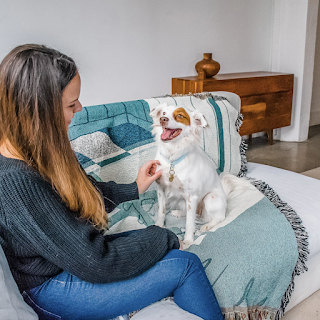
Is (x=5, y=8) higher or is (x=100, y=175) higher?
(x=5, y=8)

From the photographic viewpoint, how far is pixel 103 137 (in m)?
1.62

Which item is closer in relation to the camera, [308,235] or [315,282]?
[308,235]

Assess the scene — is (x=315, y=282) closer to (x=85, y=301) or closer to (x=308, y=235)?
(x=308, y=235)

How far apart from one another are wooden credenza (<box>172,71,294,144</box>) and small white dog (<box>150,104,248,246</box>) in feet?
6.86

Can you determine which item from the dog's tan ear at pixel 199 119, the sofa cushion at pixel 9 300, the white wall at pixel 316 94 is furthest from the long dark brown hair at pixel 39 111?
the white wall at pixel 316 94

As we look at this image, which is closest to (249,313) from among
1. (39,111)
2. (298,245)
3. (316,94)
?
(298,245)

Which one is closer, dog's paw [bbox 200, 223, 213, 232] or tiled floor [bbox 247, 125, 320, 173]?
dog's paw [bbox 200, 223, 213, 232]

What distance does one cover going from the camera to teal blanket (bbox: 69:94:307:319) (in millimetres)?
1228

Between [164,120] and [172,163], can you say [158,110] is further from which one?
[172,163]

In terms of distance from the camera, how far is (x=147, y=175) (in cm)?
145

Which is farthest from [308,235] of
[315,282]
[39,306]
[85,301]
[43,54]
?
[43,54]

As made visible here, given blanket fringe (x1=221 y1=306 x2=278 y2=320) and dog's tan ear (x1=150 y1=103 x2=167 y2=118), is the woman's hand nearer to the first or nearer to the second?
dog's tan ear (x1=150 y1=103 x2=167 y2=118)

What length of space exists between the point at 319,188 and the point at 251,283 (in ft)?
2.65

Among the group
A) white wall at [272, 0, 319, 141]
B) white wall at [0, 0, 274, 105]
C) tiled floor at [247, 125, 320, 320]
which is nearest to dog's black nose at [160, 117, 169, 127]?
white wall at [0, 0, 274, 105]
